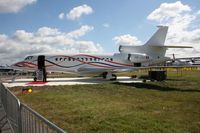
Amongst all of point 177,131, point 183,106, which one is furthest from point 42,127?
point 183,106

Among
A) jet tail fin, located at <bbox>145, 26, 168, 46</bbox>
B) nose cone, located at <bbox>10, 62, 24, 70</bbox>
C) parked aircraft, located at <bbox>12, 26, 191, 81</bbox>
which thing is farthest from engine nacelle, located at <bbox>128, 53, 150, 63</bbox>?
nose cone, located at <bbox>10, 62, 24, 70</bbox>

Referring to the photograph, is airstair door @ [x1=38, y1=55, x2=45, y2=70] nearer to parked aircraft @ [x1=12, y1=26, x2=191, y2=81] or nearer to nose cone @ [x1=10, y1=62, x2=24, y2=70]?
parked aircraft @ [x1=12, y1=26, x2=191, y2=81]

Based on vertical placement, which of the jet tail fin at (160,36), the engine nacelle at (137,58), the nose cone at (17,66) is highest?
the jet tail fin at (160,36)

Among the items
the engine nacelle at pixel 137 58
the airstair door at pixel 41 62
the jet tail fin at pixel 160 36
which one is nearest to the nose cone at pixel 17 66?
the airstair door at pixel 41 62

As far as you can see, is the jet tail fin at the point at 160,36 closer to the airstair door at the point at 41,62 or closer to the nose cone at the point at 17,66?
the airstair door at the point at 41,62

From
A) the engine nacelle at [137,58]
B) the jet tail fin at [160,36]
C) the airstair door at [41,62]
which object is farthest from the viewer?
the jet tail fin at [160,36]

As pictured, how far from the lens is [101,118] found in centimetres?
931

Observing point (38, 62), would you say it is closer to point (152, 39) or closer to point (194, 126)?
point (152, 39)

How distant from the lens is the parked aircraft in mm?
30547

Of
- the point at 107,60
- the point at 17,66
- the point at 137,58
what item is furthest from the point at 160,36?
the point at 17,66

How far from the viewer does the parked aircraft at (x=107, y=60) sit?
100ft

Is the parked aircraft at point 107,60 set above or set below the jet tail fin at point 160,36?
below

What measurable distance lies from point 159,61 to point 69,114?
25.6m

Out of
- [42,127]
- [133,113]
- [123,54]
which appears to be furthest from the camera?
[123,54]
